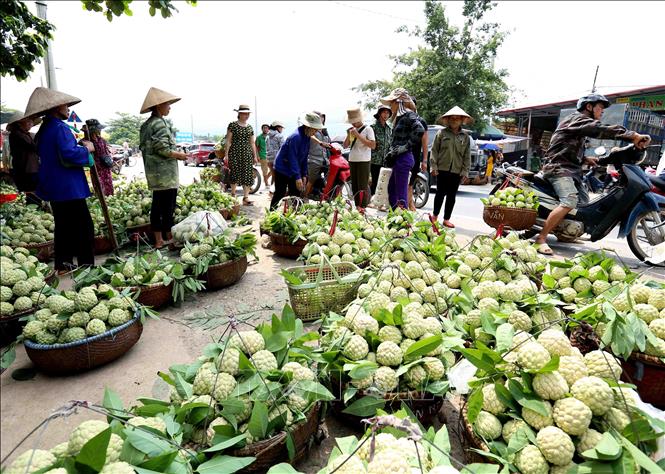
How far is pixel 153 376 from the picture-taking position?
2479 mm

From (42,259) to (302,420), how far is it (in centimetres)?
414

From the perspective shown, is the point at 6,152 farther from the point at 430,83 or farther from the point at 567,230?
the point at 430,83

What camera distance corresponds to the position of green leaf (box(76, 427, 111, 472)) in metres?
1.15

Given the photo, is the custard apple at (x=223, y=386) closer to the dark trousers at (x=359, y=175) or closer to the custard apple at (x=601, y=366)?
the custard apple at (x=601, y=366)

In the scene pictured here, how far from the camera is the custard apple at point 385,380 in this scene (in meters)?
1.84

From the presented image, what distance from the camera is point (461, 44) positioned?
21234 mm

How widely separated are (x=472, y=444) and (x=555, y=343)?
59 centimetres

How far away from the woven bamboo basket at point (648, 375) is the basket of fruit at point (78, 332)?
2.93m

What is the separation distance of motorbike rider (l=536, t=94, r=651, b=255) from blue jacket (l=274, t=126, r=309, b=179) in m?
3.11

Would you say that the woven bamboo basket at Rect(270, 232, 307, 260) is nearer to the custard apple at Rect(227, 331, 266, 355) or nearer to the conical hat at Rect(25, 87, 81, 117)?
the custard apple at Rect(227, 331, 266, 355)

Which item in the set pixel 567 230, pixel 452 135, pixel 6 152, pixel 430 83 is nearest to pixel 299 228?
pixel 452 135

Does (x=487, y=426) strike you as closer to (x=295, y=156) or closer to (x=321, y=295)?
(x=321, y=295)

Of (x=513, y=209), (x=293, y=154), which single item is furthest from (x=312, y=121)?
(x=513, y=209)

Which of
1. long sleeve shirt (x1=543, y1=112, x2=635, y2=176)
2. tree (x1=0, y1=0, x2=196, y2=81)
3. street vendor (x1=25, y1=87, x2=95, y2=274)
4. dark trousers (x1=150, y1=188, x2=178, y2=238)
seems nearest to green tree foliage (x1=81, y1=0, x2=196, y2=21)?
tree (x1=0, y1=0, x2=196, y2=81)
